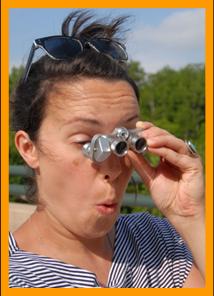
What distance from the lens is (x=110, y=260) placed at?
2.20 m

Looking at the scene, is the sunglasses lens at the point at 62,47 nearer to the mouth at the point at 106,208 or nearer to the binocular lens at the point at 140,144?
the binocular lens at the point at 140,144

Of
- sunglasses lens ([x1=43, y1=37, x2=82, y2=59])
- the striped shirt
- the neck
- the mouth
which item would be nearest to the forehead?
sunglasses lens ([x1=43, y1=37, x2=82, y2=59])

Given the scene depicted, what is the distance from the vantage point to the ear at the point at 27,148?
2170mm

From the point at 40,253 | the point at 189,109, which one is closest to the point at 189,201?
the point at 40,253

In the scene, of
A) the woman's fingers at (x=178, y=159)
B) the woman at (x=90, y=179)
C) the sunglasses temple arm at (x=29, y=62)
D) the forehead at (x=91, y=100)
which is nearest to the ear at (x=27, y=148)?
the woman at (x=90, y=179)

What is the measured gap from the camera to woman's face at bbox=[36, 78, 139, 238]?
1998 millimetres

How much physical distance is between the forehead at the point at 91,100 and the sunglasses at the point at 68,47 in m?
0.14

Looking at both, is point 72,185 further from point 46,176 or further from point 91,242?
point 91,242

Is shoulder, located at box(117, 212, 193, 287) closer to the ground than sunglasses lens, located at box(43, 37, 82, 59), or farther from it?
closer to the ground

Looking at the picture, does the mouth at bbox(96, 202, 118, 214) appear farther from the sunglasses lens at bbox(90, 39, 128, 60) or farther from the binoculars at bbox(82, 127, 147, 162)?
the sunglasses lens at bbox(90, 39, 128, 60)

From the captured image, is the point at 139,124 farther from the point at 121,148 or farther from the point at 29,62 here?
the point at 29,62

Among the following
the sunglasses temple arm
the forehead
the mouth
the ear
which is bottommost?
the mouth

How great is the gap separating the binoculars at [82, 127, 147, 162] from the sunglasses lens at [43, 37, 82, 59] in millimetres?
425

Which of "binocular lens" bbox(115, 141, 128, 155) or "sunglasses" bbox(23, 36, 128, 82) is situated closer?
"binocular lens" bbox(115, 141, 128, 155)
